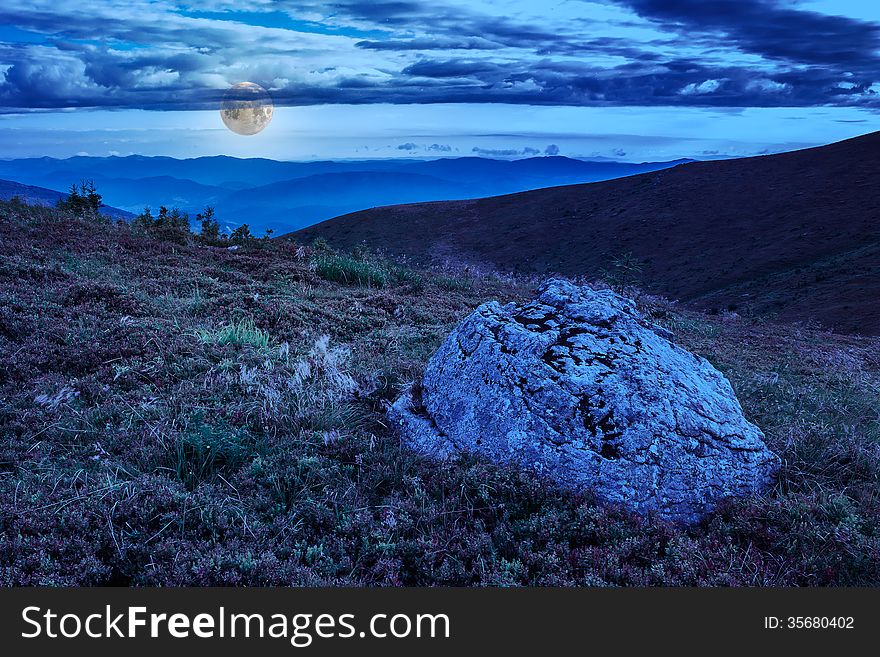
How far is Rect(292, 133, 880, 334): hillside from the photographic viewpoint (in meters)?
39.9

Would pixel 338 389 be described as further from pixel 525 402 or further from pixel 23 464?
pixel 23 464

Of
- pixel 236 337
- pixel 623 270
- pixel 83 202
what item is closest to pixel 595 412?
pixel 236 337

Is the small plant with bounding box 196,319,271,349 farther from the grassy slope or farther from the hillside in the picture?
the hillside

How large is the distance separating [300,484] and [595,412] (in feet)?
8.97

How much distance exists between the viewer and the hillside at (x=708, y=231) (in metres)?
39.9

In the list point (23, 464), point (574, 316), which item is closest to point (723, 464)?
point (574, 316)

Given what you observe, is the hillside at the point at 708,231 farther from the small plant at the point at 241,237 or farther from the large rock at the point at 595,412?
the small plant at the point at 241,237

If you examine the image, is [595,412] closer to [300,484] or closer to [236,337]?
[300,484]

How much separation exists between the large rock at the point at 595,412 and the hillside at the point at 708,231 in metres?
21.7

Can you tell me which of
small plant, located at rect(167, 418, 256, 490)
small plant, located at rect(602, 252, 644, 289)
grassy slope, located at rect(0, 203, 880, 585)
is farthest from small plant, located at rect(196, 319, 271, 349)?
small plant, located at rect(602, 252, 644, 289)

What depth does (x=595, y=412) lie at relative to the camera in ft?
16.4

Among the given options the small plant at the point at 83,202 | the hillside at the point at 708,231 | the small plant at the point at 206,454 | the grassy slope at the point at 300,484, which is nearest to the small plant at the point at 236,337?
the grassy slope at the point at 300,484

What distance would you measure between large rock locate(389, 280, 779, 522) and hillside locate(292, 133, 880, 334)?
21.7 m

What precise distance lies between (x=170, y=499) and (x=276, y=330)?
17.5 ft
